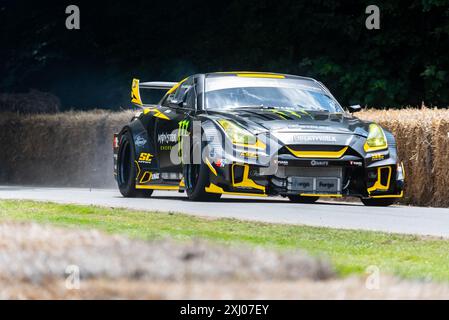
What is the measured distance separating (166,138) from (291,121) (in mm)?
1904

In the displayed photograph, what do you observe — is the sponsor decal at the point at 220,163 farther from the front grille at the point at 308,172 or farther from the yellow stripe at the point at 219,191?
the front grille at the point at 308,172

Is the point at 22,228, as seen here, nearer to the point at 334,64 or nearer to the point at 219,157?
the point at 219,157

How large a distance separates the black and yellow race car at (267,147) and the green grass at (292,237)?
5.16ft

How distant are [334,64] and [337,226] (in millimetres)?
16298

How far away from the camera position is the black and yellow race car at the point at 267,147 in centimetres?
1366

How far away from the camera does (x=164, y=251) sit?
6.41 meters

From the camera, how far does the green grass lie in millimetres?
7801

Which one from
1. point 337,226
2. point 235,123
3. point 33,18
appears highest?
point 33,18

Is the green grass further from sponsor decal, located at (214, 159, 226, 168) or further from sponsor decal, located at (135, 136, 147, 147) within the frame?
sponsor decal, located at (135, 136, 147, 147)

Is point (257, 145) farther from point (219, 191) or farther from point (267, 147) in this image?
point (219, 191)

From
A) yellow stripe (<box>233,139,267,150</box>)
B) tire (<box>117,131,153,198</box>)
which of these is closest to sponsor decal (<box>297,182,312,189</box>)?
yellow stripe (<box>233,139,267,150</box>)

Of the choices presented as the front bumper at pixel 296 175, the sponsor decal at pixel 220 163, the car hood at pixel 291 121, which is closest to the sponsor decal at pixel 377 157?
the front bumper at pixel 296 175

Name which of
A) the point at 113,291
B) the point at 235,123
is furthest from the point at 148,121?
the point at 113,291

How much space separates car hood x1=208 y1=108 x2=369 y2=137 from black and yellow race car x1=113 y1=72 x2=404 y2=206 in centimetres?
1
